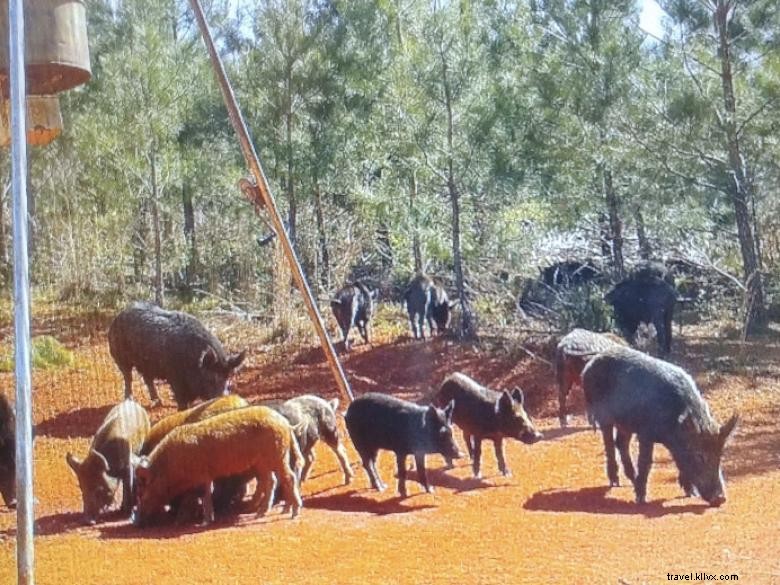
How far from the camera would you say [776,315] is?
472 cm

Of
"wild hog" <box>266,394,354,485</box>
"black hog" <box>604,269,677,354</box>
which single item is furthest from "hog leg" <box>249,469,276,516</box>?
"black hog" <box>604,269,677,354</box>

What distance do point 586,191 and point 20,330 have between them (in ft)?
9.72

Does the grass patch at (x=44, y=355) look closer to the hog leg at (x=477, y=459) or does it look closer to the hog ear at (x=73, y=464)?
the hog ear at (x=73, y=464)

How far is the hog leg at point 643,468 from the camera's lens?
387 centimetres

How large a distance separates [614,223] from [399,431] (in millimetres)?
1436

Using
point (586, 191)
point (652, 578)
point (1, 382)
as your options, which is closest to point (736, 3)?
point (586, 191)

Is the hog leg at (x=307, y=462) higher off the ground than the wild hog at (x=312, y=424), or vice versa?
the wild hog at (x=312, y=424)

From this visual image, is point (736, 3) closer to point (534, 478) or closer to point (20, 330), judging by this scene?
point (534, 478)

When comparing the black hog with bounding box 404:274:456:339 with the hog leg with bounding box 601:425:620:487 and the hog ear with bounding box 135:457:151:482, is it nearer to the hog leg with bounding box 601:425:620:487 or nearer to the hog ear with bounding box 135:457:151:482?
the hog leg with bounding box 601:425:620:487

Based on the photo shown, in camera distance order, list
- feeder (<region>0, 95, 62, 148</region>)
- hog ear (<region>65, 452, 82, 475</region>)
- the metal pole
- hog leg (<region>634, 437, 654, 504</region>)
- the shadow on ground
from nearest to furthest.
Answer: the metal pole → feeder (<region>0, 95, 62, 148</region>) → the shadow on ground → hog leg (<region>634, 437, 654, 504</region>) → hog ear (<region>65, 452, 82, 475</region>)

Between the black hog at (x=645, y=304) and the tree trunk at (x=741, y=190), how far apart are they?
33 centimetres

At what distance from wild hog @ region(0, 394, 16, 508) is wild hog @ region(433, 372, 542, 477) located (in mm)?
1651

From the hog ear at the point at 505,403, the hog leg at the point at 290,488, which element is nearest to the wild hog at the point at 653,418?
the hog ear at the point at 505,403

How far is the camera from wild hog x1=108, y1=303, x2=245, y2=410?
4.29m
